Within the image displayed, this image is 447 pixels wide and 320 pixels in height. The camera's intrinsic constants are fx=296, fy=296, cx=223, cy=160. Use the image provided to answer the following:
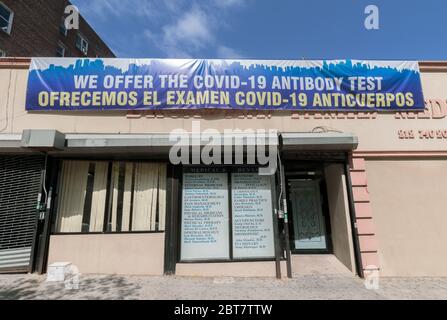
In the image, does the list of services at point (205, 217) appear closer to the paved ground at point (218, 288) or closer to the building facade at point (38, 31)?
the paved ground at point (218, 288)

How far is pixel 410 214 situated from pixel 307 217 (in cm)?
277

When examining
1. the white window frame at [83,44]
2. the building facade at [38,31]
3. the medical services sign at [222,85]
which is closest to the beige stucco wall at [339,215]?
the medical services sign at [222,85]

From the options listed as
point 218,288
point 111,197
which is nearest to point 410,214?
point 218,288

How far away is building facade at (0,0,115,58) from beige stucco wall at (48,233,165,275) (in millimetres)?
15976

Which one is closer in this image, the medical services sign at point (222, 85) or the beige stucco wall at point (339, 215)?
the beige stucco wall at point (339, 215)

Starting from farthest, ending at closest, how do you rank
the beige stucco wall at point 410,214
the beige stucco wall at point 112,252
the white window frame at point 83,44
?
the white window frame at point 83,44 → the beige stucco wall at point 410,214 → the beige stucco wall at point 112,252

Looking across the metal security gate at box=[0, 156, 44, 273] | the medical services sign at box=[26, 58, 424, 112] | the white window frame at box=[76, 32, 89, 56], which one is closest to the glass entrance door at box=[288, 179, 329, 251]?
the medical services sign at box=[26, 58, 424, 112]

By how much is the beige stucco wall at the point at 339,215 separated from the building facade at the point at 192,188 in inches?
1.5

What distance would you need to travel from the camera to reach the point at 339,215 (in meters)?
8.35

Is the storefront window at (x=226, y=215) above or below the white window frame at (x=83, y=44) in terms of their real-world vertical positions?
below

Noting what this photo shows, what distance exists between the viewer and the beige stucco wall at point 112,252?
7414mm

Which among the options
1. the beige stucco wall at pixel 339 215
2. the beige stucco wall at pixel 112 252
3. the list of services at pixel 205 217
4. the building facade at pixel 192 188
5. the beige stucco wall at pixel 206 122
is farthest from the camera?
the beige stucco wall at pixel 206 122

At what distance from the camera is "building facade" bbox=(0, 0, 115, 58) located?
18.4m

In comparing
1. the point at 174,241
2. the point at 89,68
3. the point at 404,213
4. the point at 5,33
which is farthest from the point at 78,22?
the point at 404,213
